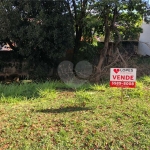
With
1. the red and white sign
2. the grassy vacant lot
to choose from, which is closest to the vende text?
the red and white sign

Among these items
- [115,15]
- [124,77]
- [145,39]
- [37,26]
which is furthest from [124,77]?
[145,39]

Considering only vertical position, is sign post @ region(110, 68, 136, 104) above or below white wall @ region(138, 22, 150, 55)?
below

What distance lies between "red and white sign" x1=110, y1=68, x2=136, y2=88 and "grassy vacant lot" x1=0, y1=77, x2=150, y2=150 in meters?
0.45

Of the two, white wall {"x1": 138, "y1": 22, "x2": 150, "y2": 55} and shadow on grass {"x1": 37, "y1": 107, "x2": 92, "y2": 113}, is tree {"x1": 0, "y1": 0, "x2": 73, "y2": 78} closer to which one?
shadow on grass {"x1": 37, "y1": 107, "x2": 92, "y2": 113}

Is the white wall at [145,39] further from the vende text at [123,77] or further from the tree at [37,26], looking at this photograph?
the vende text at [123,77]

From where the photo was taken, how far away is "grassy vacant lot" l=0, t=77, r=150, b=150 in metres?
3.09

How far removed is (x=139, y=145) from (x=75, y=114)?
125 centimetres

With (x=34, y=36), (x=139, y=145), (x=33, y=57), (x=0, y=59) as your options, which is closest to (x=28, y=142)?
(x=139, y=145)

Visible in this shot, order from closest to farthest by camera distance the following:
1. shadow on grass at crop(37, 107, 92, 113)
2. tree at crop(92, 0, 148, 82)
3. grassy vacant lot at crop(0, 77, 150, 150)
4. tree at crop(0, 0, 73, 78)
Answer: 1. grassy vacant lot at crop(0, 77, 150, 150)
2. shadow on grass at crop(37, 107, 92, 113)
3. tree at crop(92, 0, 148, 82)
4. tree at crop(0, 0, 73, 78)

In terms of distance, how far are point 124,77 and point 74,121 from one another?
1398 mm

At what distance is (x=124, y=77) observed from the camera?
4.24m

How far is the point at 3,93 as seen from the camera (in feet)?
17.3

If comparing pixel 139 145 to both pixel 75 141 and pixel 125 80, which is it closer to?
pixel 75 141

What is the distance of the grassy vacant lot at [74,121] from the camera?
122 inches
